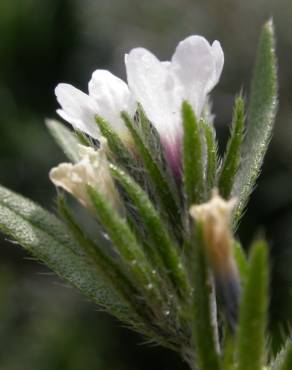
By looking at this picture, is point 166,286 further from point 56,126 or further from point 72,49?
point 72,49

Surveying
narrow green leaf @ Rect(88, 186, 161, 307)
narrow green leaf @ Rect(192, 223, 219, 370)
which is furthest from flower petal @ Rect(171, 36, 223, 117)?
narrow green leaf @ Rect(192, 223, 219, 370)

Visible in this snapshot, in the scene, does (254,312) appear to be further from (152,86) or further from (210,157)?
(152,86)

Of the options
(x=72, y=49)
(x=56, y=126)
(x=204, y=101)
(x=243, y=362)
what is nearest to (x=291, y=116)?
(x=72, y=49)

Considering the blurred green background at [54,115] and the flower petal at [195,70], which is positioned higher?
the blurred green background at [54,115]

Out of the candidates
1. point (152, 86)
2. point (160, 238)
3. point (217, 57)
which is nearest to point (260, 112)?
point (217, 57)

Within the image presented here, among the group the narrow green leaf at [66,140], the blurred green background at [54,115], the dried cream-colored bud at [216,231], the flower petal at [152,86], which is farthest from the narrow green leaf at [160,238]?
the blurred green background at [54,115]

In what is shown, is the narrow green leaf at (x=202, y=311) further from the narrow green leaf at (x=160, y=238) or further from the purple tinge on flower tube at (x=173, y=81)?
the purple tinge on flower tube at (x=173, y=81)

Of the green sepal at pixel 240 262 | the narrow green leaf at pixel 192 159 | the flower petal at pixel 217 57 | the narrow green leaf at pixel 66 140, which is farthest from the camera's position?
the narrow green leaf at pixel 66 140
